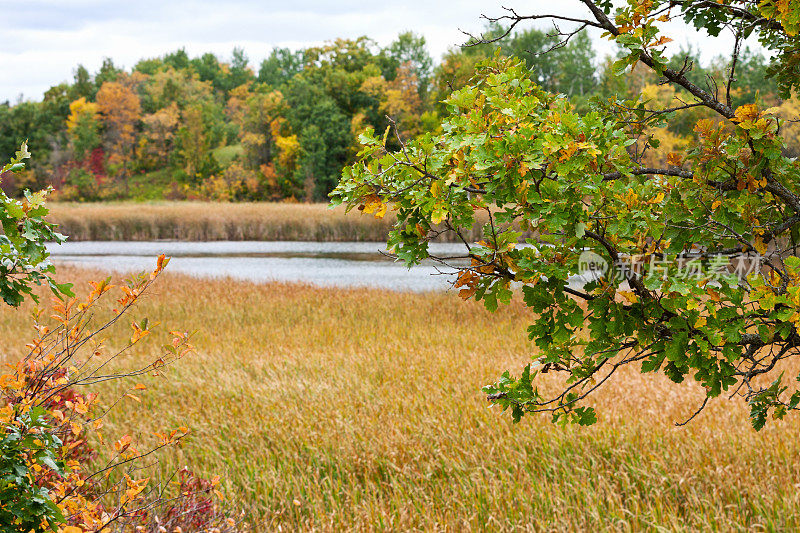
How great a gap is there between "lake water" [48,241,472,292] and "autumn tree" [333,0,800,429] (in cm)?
1566

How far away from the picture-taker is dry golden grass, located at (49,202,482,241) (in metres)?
34.9

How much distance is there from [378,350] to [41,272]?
644 cm

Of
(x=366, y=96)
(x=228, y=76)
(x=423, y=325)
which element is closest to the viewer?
(x=423, y=325)

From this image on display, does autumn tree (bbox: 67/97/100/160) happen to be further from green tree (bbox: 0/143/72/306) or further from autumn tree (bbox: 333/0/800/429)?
autumn tree (bbox: 333/0/800/429)

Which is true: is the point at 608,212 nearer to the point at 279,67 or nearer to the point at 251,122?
the point at 251,122

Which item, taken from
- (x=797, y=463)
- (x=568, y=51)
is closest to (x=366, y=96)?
(x=568, y=51)

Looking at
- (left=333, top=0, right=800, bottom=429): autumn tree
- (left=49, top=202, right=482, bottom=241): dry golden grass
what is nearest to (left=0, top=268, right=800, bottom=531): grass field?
(left=333, top=0, right=800, bottom=429): autumn tree

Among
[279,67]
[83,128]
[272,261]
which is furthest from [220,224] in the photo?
[279,67]

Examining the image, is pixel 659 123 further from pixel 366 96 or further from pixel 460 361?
pixel 366 96

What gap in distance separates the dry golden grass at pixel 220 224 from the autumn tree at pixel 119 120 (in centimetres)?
3506

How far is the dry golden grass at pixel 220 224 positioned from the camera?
115 feet

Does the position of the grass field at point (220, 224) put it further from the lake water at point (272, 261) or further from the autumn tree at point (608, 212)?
the autumn tree at point (608, 212)

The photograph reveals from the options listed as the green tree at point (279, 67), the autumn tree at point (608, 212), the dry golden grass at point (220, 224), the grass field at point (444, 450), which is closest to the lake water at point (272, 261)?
the dry golden grass at point (220, 224)

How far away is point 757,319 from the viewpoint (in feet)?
7.41
